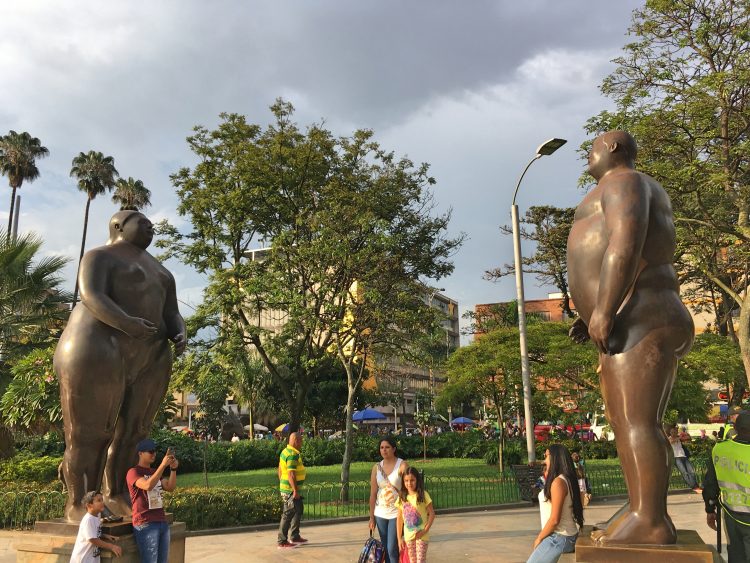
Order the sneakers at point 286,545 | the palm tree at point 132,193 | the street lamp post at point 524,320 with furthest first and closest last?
1. the palm tree at point 132,193
2. the street lamp post at point 524,320
3. the sneakers at point 286,545

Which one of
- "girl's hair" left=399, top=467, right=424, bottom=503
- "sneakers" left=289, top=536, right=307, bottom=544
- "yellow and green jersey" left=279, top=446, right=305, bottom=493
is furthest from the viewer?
"sneakers" left=289, top=536, right=307, bottom=544

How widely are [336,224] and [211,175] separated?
21.8ft

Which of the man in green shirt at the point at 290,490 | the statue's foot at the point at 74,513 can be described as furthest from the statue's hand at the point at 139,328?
the man in green shirt at the point at 290,490

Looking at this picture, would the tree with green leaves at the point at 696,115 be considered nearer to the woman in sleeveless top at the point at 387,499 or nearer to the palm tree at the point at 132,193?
the woman in sleeveless top at the point at 387,499

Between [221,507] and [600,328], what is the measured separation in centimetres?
858

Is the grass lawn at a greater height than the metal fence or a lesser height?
lesser

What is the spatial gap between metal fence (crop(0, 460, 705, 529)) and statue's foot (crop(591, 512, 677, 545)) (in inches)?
298

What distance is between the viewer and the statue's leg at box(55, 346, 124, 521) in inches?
168

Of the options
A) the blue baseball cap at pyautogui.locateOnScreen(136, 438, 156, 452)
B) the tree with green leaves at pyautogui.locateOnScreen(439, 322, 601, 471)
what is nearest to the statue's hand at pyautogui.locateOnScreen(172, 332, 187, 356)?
the blue baseball cap at pyautogui.locateOnScreen(136, 438, 156, 452)

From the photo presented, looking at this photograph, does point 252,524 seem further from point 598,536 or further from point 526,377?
point 598,536

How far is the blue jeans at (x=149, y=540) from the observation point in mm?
4395

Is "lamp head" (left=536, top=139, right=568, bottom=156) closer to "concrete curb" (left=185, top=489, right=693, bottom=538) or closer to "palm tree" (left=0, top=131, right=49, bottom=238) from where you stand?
"concrete curb" (left=185, top=489, right=693, bottom=538)

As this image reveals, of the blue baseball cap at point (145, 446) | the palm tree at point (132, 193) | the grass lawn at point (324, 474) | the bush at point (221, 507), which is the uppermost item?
the palm tree at point (132, 193)

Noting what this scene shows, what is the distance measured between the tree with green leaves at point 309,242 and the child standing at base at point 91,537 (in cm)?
908
